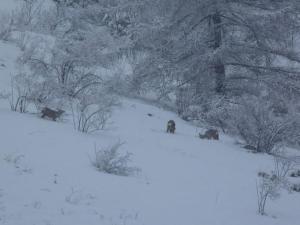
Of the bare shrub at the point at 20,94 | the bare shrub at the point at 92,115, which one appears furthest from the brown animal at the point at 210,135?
the bare shrub at the point at 20,94

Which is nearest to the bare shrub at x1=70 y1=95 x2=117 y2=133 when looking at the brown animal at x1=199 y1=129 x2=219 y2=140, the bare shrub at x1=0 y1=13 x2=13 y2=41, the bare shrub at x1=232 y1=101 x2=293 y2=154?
the brown animal at x1=199 y1=129 x2=219 y2=140

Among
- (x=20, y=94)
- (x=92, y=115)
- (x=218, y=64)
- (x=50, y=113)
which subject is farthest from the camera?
(x=218, y=64)

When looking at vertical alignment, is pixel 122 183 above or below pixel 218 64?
below

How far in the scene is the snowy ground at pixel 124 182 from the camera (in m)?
4.16

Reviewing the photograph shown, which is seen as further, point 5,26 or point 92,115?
point 5,26

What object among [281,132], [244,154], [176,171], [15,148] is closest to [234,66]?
[281,132]

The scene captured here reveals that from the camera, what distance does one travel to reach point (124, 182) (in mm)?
5305

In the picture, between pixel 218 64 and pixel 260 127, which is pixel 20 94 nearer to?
pixel 260 127

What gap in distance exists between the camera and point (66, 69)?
11039mm

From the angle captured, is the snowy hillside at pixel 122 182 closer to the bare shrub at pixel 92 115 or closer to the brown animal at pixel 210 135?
the bare shrub at pixel 92 115

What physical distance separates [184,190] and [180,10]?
8675 millimetres

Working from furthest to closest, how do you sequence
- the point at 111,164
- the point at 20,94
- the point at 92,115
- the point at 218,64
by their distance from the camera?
the point at 218,64
the point at 20,94
the point at 92,115
the point at 111,164

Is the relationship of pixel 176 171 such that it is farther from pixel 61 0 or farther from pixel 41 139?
pixel 61 0

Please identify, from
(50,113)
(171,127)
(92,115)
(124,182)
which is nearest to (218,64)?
(171,127)
